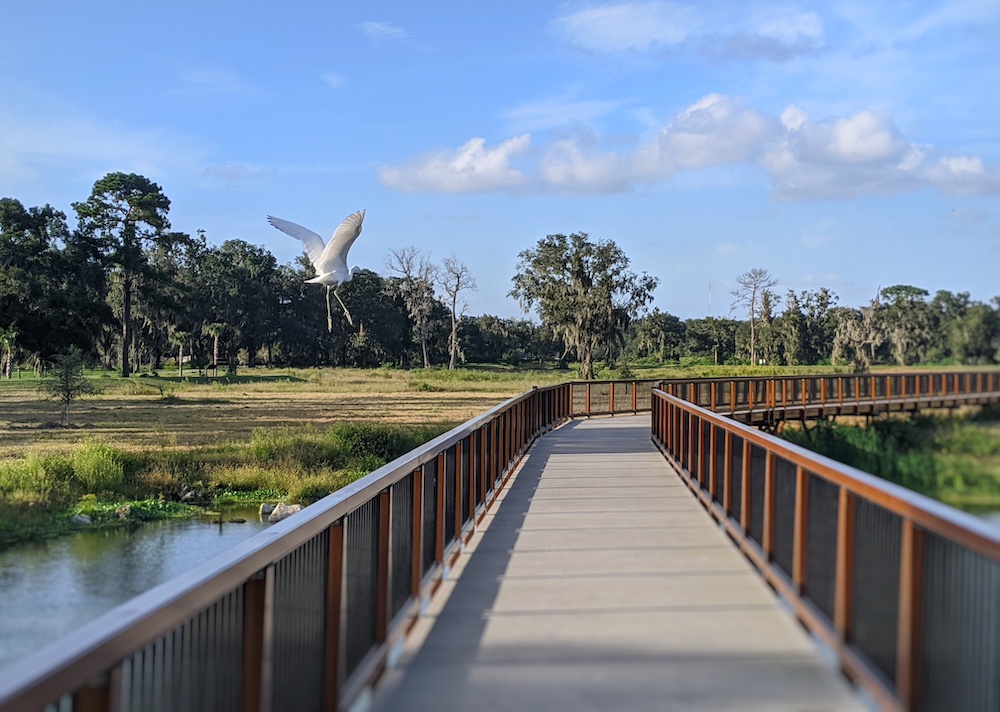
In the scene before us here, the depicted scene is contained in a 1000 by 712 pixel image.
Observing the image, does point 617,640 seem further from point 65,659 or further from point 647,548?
point 65,659

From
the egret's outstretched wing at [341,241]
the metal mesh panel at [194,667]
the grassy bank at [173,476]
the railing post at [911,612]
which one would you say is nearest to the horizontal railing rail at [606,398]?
the grassy bank at [173,476]

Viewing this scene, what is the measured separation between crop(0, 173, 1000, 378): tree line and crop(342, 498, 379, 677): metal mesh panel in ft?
8.71

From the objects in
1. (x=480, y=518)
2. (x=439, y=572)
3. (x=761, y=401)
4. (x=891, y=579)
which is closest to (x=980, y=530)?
(x=891, y=579)

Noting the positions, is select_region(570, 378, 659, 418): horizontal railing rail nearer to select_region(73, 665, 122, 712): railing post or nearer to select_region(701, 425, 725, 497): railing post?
select_region(701, 425, 725, 497): railing post

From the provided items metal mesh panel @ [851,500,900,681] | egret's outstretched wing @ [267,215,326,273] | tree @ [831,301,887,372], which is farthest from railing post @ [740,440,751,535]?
egret's outstretched wing @ [267,215,326,273]

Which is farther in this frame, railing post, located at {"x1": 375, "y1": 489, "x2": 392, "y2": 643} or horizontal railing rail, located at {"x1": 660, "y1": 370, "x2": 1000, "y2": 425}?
railing post, located at {"x1": 375, "y1": 489, "x2": 392, "y2": 643}

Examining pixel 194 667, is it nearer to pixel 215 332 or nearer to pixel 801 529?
pixel 801 529

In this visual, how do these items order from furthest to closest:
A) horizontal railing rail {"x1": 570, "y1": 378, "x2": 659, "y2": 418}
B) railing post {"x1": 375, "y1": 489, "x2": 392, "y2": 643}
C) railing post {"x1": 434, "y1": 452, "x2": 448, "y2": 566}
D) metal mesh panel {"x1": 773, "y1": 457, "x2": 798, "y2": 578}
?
horizontal railing rail {"x1": 570, "y1": 378, "x2": 659, "y2": 418} < railing post {"x1": 434, "y1": 452, "x2": 448, "y2": 566} < metal mesh panel {"x1": 773, "y1": 457, "x2": 798, "y2": 578} < railing post {"x1": 375, "y1": 489, "x2": 392, "y2": 643}

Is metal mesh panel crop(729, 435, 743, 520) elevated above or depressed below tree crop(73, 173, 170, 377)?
below

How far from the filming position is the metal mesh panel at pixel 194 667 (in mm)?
2436

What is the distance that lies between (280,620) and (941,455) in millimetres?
2796

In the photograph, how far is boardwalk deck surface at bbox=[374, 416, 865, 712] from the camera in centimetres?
438

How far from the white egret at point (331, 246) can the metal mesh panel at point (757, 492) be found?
28.4 meters

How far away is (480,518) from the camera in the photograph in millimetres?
9273
